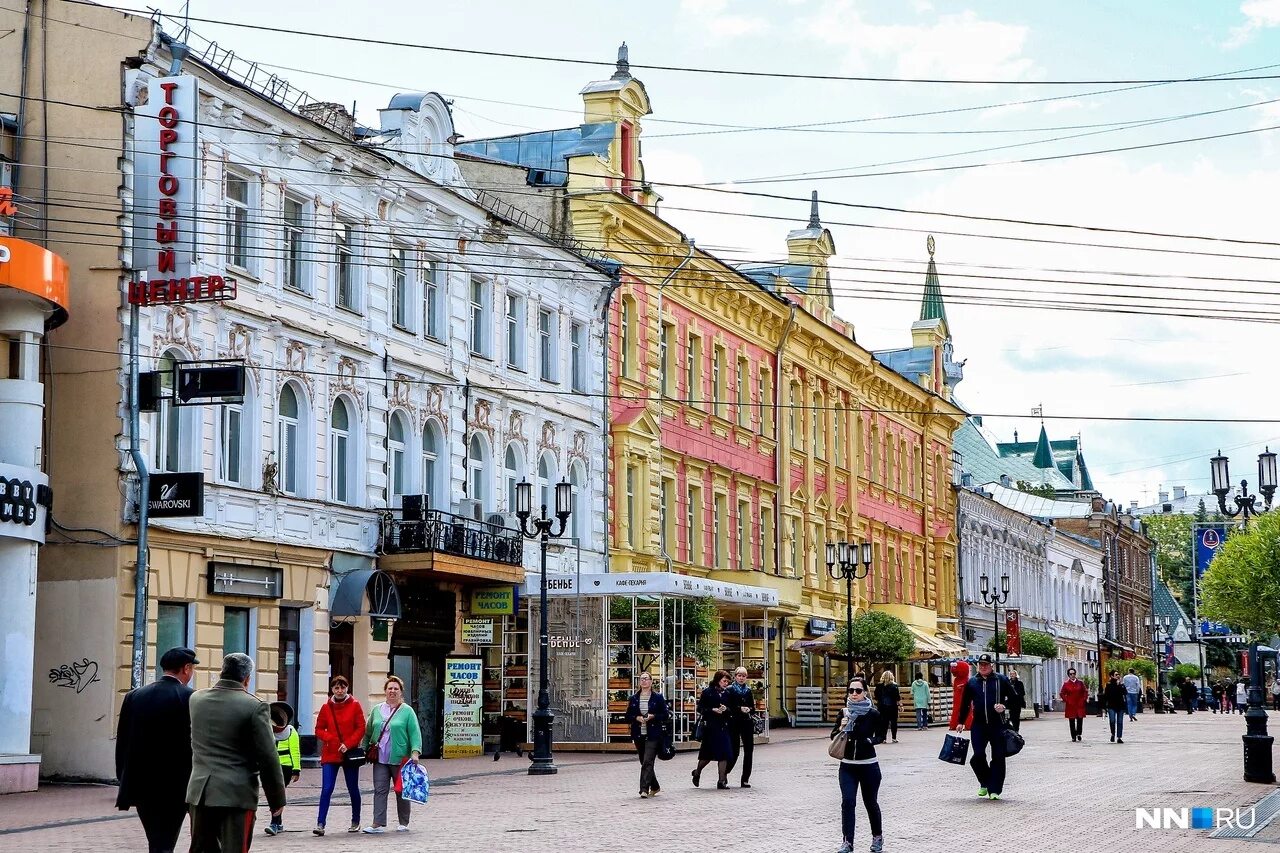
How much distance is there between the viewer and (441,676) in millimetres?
33000

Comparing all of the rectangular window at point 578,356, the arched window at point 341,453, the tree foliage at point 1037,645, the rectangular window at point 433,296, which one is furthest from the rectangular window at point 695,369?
the tree foliage at point 1037,645

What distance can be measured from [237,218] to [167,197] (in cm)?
257

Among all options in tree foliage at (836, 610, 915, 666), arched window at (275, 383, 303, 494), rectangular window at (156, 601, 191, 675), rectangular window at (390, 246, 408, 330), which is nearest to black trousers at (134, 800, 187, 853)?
rectangular window at (156, 601, 191, 675)

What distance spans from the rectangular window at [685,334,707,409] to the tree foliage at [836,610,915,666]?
8255mm

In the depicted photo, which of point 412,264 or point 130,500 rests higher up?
point 412,264

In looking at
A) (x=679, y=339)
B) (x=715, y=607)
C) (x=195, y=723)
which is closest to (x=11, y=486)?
(x=195, y=723)

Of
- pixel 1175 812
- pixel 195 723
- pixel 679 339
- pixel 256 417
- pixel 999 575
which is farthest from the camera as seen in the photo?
pixel 999 575

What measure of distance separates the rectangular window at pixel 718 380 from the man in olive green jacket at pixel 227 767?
1368 inches

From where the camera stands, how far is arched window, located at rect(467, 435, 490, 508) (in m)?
33.6

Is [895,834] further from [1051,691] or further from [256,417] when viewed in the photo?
[1051,691]

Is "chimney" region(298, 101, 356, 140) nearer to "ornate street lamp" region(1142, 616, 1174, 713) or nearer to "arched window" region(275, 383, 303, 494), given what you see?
"arched window" region(275, 383, 303, 494)

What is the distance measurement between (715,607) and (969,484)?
42873 mm

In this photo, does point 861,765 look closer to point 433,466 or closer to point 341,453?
point 341,453

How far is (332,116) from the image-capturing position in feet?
97.7
